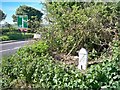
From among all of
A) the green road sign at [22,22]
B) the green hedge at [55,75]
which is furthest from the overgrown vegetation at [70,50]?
the green road sign at [22,22]

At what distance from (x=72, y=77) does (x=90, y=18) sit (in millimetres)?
1306

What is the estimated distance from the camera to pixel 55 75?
2.39 m

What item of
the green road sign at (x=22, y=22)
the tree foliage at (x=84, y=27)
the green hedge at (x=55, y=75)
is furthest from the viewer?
the green road sign at (x=22, y=22)

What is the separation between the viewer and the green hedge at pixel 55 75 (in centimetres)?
228

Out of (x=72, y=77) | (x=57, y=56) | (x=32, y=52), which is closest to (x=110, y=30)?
(x=57, y=56)

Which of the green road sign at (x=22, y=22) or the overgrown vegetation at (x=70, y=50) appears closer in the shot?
the overgrown vegetation at (x=70, y=50)

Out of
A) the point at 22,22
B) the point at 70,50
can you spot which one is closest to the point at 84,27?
the point at 70,50

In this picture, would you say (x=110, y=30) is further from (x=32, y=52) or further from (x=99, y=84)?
(x=99, y=84)

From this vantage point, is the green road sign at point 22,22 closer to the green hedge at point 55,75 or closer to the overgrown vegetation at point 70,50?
the overgrown vegetation at point 70,50

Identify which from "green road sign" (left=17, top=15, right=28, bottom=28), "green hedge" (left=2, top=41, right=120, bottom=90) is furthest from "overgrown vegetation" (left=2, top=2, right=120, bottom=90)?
"green road sign" (left=17, top=15, right=28, bottom=28)

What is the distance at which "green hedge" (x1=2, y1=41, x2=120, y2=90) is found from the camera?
7.49ft

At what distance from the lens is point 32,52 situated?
11.1ft

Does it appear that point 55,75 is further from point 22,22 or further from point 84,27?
point 22,22

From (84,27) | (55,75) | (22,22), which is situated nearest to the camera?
(55,75)
